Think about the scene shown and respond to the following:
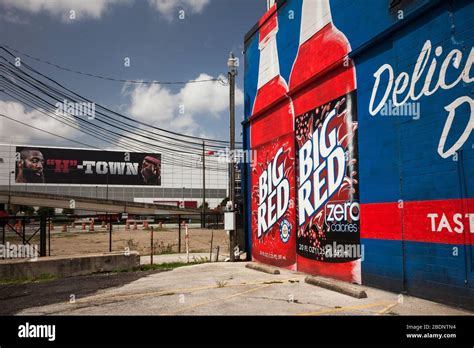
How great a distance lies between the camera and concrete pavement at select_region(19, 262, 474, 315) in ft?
21.9

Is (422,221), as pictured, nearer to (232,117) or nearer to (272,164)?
(272,164)

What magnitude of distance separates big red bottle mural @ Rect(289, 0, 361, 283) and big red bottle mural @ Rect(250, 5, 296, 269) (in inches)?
22.6

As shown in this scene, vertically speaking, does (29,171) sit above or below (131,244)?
above

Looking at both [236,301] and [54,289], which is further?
[54,289]

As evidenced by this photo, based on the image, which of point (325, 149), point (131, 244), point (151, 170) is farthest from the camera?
point (151, 170)

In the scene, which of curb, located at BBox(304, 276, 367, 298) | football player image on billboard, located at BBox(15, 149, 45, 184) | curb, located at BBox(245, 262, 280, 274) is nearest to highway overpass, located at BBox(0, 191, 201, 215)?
football player image on billboard, located at BBox(15, 149, 45, 184)

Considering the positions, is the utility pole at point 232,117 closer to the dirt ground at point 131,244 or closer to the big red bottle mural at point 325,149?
the dirt ground at point 131,244

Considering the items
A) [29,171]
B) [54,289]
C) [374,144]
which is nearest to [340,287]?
[374,144]

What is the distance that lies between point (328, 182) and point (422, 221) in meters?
3.09

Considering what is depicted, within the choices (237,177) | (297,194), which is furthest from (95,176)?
(297,194)

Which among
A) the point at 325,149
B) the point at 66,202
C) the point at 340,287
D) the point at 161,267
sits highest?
the point at 325,149

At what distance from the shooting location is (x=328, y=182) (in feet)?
32.4

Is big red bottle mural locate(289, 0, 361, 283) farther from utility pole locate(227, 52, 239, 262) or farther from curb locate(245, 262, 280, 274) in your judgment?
utility pole locate(227, 52, 239, 262)
